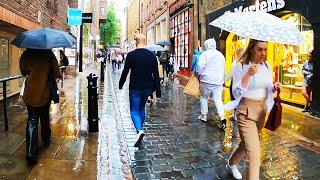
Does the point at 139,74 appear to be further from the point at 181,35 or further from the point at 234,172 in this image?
the point at 181,35

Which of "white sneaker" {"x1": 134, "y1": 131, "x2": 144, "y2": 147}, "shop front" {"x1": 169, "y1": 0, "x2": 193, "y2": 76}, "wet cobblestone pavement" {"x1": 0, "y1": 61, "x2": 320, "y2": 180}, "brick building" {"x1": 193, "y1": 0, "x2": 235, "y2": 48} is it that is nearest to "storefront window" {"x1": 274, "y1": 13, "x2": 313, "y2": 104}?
"wet cobblestone pavement" {"x1": 0, "y1": 61, "x2": 320, "y2": 180}

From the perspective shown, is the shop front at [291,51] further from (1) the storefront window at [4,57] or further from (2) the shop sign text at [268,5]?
(1) the storefront window at [4,57]

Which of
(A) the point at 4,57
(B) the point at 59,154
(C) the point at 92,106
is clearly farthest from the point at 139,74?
(A) the point at 4,57

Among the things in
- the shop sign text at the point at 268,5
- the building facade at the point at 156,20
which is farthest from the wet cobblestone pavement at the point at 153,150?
the building facade at the point at 156,20

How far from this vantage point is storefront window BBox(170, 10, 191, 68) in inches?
971

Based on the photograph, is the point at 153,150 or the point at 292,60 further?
the point at 292,60

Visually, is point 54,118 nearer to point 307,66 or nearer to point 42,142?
point 42,142

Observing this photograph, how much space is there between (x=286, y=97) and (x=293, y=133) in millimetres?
4630

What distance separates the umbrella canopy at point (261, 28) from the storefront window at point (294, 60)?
729 cm

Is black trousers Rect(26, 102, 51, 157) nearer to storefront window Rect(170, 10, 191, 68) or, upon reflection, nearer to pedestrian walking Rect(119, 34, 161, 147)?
pedestrian walking Rect(119, 34, 161, 147)

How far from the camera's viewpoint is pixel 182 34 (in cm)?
2595

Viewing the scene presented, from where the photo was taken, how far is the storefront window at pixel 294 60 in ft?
37.0

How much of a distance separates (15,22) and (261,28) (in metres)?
8.67

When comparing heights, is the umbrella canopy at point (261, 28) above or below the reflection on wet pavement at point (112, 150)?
above
